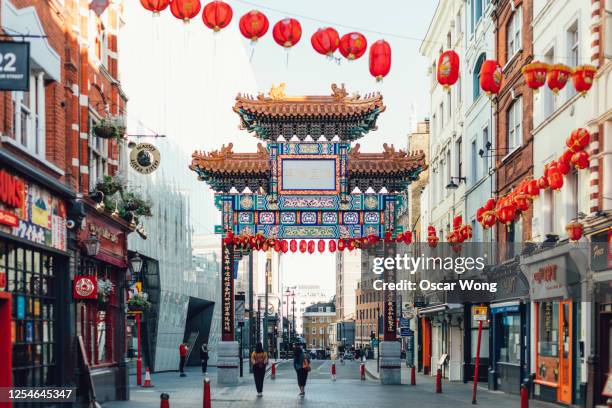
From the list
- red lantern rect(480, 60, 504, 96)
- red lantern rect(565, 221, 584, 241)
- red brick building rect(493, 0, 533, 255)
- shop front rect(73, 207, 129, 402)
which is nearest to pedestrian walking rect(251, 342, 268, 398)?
shop front rect(73, 207, 129, 402)

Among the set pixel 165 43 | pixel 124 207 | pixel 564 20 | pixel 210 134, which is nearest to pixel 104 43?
pixel 124 207

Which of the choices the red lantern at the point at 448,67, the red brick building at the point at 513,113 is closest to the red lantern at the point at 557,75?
the red lantern at the point at 448,67

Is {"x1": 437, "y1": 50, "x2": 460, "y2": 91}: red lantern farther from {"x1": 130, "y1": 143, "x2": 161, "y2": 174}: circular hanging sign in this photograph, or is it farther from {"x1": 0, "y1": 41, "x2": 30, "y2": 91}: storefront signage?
{"x1": 130, "y1": 143, "x2": 161, "y2": 174}: circular hanging sign

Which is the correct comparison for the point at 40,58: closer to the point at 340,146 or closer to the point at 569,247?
the point at 569,247

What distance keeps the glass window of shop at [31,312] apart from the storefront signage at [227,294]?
16.6 meters

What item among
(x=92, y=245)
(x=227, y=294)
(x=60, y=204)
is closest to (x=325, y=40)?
(x=60, y=204)

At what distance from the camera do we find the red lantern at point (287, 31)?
19.8m

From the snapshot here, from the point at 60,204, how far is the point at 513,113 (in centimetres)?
1729

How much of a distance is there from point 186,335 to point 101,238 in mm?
40672

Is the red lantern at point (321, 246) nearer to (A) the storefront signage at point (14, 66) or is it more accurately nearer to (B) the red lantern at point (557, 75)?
(B) the red lantern at point (557, 75)

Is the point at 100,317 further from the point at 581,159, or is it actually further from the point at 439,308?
the point at 439,308

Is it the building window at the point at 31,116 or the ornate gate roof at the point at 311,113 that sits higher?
the ornate gate roof at the point at 311,113

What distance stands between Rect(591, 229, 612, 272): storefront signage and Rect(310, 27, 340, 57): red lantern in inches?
284

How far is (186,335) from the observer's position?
65.2m
